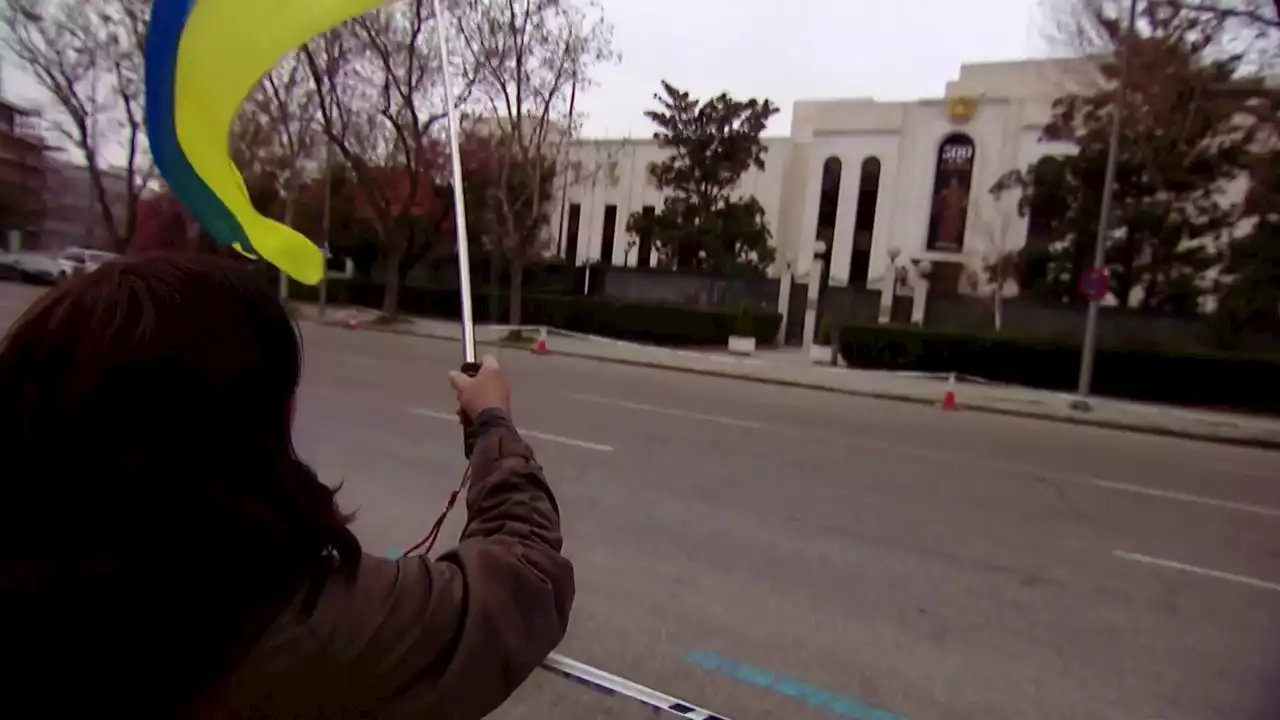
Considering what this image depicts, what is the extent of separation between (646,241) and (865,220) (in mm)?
10173

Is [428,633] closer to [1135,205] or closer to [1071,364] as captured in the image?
[1071,364]

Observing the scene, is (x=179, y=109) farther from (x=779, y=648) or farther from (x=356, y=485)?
(x=356, y=485)

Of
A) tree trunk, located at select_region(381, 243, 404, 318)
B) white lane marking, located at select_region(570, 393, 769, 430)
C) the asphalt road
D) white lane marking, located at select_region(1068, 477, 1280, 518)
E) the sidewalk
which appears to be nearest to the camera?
the asphalt road

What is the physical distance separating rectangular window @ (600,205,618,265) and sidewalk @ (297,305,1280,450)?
1111 inches

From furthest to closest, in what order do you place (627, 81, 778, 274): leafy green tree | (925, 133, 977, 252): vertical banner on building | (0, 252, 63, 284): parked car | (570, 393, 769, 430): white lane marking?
(925, 133, 977, 252): vertical banner on building < (627, 81, 778, 274): leafy green tree < (0, 252, 63, 284): parked car < (570, 393, 769, 430): white lane marking

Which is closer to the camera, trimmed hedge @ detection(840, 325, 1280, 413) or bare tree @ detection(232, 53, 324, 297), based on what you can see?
trimmed hedge @ detection(840, 325, 1280, 413)

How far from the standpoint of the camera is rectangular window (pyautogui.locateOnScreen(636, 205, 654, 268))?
41531 millimetres

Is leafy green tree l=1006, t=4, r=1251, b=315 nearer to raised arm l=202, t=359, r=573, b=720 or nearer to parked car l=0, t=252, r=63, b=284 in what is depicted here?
raised arm l=202, t=359, r=573, b=720

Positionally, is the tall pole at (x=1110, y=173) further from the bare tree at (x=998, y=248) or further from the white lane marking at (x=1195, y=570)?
the white lane marking at (x=1195, y=570)

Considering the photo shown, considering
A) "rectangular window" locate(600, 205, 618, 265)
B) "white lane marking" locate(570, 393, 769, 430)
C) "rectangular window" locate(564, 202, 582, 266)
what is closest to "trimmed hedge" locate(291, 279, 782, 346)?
"white lane marking" locate(570, 393, 769, 430)

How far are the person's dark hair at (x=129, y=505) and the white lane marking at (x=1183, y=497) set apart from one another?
31.9 ft

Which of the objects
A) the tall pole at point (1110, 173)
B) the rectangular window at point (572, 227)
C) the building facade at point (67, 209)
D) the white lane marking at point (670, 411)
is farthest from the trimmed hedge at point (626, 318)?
the building facade at point (67, 209)

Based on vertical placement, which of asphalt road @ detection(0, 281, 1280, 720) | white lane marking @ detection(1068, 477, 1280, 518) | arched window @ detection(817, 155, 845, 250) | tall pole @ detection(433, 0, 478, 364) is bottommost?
asphalt road @ detection(0, 281, 1280, 720)

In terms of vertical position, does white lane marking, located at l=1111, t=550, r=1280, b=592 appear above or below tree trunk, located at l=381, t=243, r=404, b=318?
below
